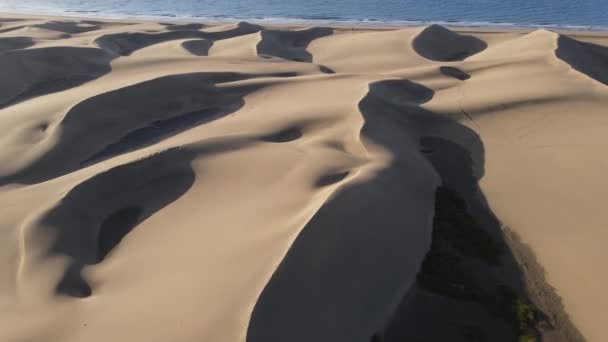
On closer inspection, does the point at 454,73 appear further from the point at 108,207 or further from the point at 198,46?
the point at 108,207

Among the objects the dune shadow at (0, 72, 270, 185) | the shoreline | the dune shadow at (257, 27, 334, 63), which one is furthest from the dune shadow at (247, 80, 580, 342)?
the shoreline

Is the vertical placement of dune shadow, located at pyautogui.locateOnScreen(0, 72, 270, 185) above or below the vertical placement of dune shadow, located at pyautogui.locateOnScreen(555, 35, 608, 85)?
above

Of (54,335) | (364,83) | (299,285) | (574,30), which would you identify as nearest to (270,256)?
(299,285)

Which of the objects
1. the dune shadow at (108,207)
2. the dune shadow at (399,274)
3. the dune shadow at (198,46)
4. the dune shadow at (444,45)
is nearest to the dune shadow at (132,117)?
the dune shadow at (108,207)

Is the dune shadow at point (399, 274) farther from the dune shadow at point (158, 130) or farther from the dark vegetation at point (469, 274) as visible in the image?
the dune shadow at point (158, 130)

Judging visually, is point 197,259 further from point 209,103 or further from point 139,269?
point 209,103

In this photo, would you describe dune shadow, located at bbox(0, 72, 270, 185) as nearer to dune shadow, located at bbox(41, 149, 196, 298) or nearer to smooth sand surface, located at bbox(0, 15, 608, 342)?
smooth sand surface, located at bbox(0, 15, 608, 342)
